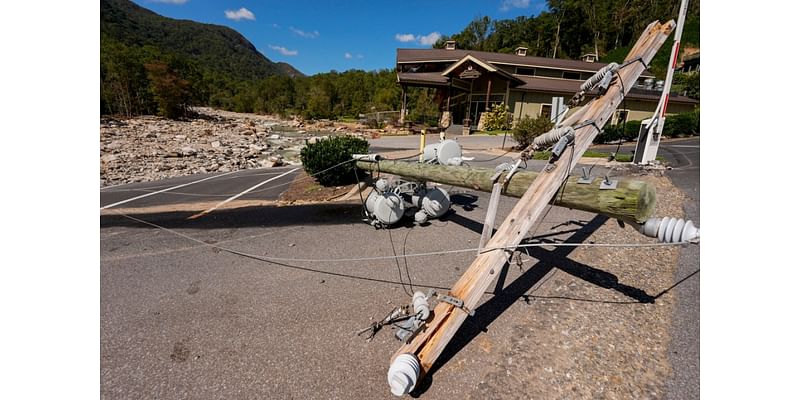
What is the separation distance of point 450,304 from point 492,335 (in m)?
0.97

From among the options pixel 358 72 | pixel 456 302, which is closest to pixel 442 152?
pixel 456 302

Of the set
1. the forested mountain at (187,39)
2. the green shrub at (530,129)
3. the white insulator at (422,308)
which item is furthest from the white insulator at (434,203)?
the forested mountain at (187,39)

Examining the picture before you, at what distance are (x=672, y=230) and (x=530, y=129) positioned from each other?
1477cm

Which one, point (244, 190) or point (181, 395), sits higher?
point (244, 190)

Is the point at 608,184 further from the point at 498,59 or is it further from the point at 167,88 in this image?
the point at 167,88

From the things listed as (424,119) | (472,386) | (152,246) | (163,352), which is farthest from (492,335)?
(424,119)

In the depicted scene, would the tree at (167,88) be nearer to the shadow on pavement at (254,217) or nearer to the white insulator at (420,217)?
the shadow on pavement at (254,217)

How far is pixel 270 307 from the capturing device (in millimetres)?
4156

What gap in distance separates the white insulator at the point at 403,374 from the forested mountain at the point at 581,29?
194 ft

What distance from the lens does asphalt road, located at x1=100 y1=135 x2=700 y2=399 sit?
302 cm

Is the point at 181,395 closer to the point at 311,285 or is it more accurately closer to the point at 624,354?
the point at 311,285

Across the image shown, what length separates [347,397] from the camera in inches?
112

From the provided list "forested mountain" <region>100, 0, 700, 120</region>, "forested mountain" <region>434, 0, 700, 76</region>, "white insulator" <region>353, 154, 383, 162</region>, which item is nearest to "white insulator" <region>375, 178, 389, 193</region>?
"white insulator" <region>353, 154, 383, 162</region>

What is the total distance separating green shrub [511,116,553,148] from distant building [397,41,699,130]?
36.2ft
